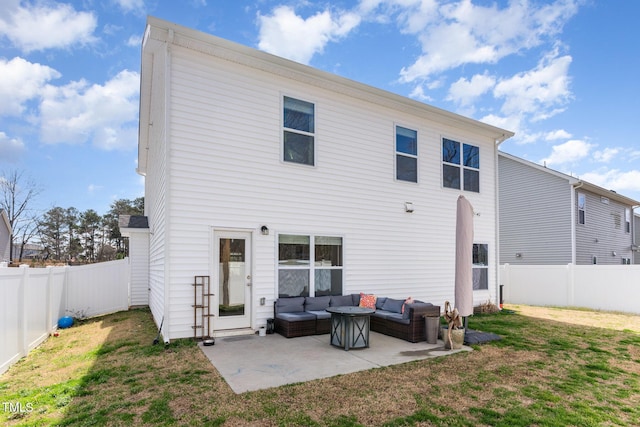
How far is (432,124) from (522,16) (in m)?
3.70

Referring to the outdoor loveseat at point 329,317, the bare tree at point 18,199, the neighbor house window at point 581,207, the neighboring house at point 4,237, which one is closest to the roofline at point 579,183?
the neighbor house window at point 581,207

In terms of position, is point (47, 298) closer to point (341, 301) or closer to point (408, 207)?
point (341, 301)

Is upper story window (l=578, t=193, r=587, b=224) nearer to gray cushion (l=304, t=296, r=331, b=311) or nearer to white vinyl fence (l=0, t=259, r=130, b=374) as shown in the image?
gray cushion (l=304, t=296, r=331, b=311)

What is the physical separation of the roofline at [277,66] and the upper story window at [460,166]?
67 cm

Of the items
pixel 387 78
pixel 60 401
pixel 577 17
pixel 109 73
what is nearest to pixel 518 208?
pixel 577 17

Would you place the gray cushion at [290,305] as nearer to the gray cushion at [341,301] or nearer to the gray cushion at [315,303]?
the gray cushion at [315,303]

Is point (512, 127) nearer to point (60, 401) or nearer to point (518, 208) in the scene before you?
point (518, 208)

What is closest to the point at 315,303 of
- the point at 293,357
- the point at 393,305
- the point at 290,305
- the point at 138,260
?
the point at 290,305

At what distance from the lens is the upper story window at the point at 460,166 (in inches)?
404

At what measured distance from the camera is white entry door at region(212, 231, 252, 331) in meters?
6.74

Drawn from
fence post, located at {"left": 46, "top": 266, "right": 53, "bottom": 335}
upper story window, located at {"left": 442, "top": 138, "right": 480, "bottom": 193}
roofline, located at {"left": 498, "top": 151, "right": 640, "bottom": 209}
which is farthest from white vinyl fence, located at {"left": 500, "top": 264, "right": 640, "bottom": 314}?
fence post, located at {"left": 46, "top": 266, "right": 53, "bottom": 335}

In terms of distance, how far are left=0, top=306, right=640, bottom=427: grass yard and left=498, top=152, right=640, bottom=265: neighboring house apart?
33.6 ft

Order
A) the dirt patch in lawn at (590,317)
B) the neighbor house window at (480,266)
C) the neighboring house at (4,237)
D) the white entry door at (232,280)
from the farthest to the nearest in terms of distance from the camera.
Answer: the neighboring house at (4,237)
the neighbor house window at (480,266)
the dirt patch in lawn at (590,317)
the white entry door at (232,280)

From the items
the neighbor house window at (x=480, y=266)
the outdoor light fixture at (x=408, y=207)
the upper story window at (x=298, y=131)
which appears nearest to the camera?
the upper story window at (x=298, y=131)
